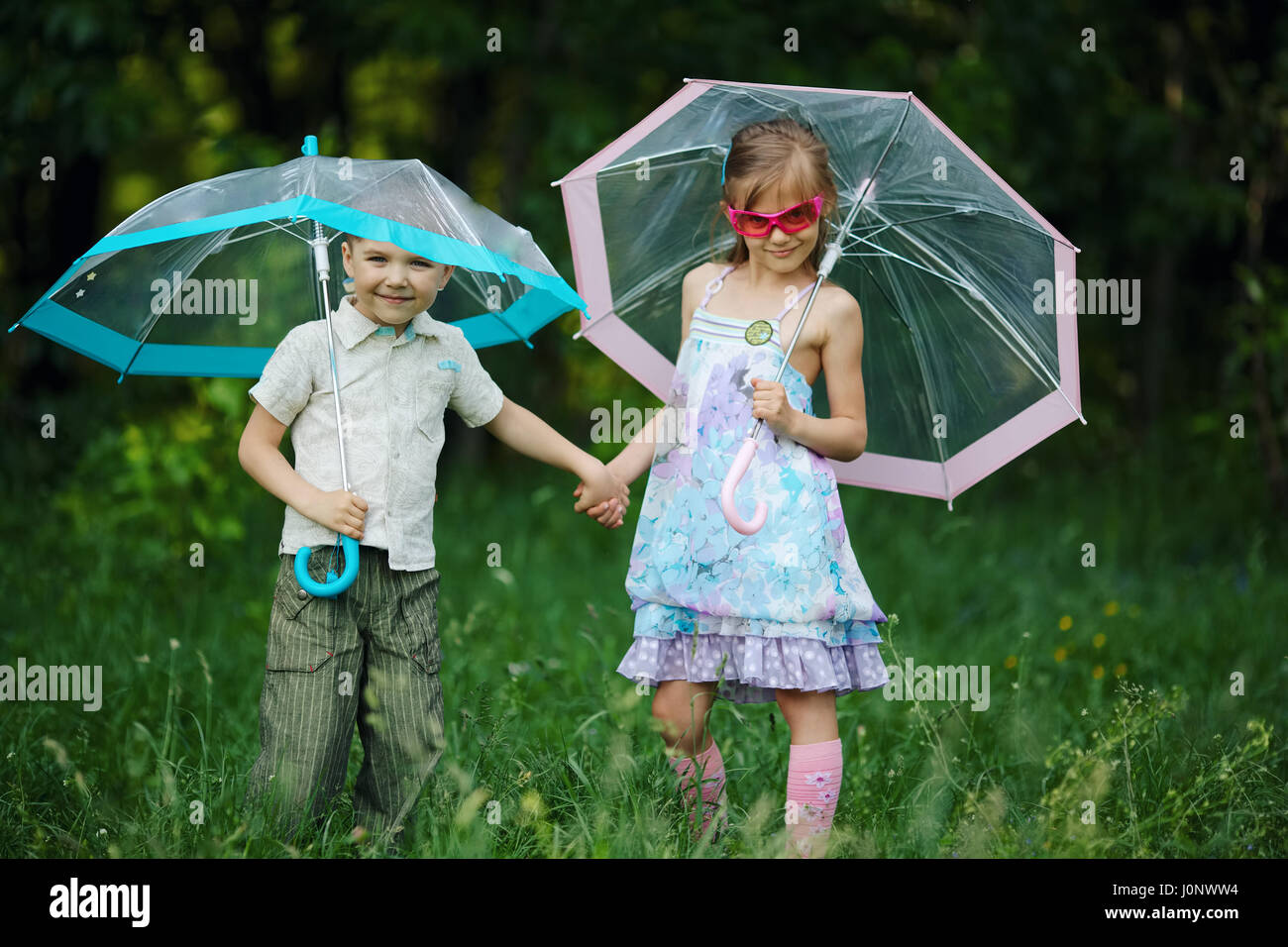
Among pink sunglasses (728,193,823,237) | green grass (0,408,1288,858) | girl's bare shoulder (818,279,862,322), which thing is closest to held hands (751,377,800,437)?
girl's bare shoulder (818,279,862,322)

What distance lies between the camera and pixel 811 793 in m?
3.21

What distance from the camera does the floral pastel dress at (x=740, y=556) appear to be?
313 centimetres

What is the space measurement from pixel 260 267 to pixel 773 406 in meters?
1.22

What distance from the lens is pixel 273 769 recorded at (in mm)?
2986

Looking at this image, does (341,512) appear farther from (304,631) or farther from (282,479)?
(304,631)

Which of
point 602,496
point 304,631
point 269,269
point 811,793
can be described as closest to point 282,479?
point 304,631

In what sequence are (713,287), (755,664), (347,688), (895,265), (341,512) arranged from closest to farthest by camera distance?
(341,512) → (347,688) → (755,664) → (713,287) → (895,265)

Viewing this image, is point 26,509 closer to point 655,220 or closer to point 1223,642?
point 655,220

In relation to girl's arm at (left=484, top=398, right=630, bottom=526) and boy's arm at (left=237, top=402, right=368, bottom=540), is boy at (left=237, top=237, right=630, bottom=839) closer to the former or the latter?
boy's arm at (left=237, top=402, right=368, bottom=540)

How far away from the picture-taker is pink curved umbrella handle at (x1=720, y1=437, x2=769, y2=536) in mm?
2973

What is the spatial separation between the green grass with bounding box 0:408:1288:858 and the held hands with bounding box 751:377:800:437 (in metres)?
0.80

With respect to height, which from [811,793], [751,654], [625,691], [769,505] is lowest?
[811,793]
